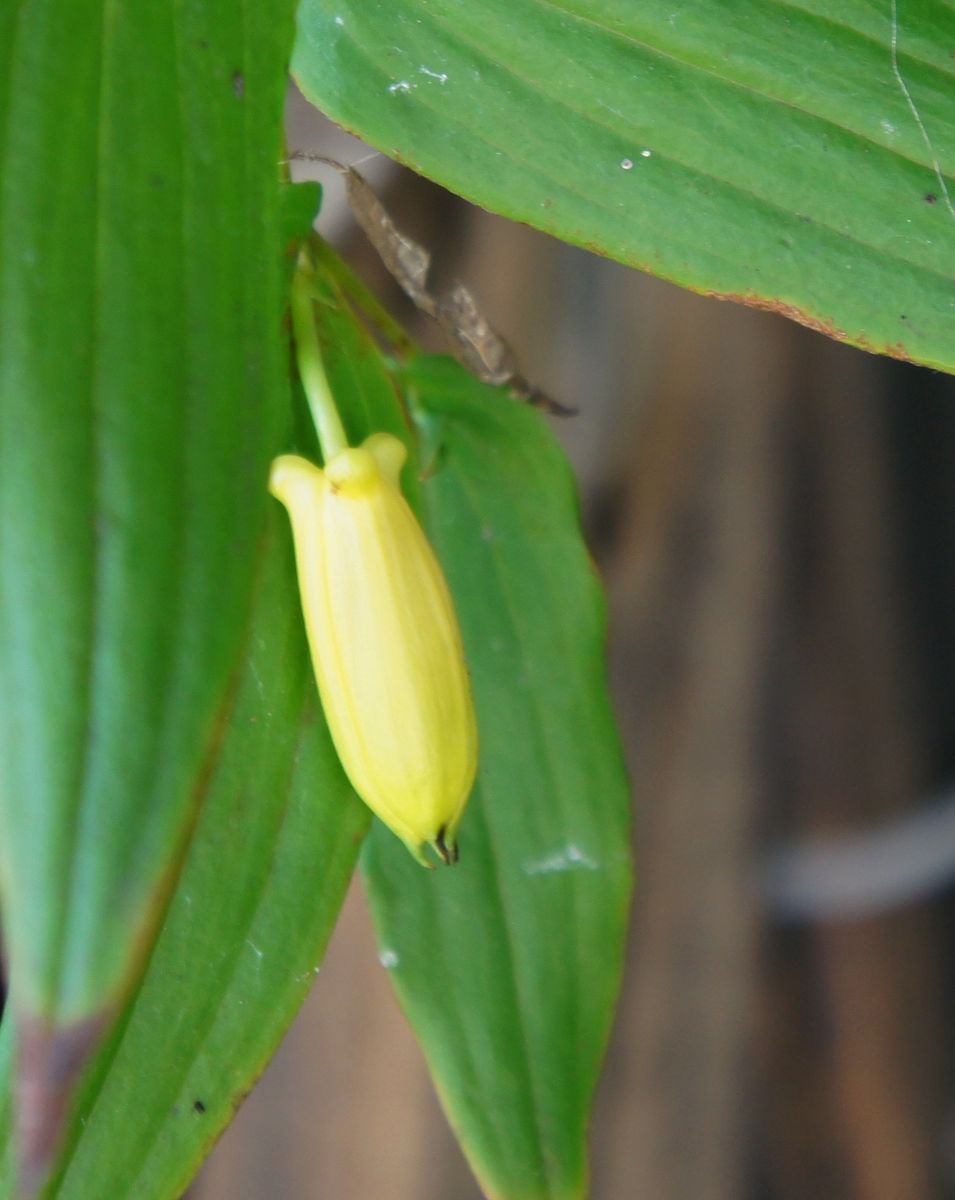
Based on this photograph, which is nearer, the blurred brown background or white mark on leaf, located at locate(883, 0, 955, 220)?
white mark on leaf, located at locate(883, 0, 955, 220)

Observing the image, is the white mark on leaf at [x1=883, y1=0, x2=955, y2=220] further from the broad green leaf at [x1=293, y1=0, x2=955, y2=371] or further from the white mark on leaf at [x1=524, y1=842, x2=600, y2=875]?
the white mark on leaf at [x1=524, y1=842, x2=600, y2=875]

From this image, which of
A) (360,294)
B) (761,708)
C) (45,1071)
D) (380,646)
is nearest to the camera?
(45,1071)

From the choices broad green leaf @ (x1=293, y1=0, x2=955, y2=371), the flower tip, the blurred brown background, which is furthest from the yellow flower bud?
the blurred brown background

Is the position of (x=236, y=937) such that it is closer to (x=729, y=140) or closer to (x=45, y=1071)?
→ (x=45, y=1071)

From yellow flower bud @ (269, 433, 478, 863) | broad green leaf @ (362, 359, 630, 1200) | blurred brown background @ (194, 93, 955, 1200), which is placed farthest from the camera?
blurred brown background @ (194, 93, 955, 1200)

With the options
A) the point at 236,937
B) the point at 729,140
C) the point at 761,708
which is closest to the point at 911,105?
the point at 729,140
